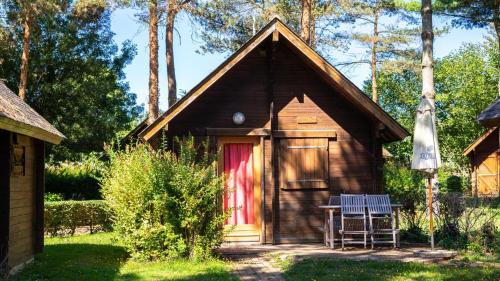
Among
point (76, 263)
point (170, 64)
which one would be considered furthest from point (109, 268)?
point (170, 64)

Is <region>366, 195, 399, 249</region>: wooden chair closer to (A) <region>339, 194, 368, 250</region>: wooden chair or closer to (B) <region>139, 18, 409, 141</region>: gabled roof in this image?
(A) <region>339, 194, 368, 250</region>: wooden chair

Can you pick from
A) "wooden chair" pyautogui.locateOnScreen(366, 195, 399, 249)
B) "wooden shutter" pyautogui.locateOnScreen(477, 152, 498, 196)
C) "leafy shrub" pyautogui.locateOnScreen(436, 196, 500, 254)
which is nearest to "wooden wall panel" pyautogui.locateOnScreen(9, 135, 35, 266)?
"wooden chair" pyautogui.locateOnScreen(366, 195, 399, 249)

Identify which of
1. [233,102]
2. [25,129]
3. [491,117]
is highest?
[233,102]

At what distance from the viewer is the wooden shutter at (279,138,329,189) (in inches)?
490

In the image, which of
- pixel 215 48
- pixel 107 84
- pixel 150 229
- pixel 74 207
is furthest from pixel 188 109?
pixel 215 48

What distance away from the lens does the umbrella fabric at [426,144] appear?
10531mm

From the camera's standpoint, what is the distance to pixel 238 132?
1236 centimetres

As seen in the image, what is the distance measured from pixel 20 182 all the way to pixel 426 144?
7092 millimetres

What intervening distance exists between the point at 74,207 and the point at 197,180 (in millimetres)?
7490

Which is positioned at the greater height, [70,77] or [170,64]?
[170,64]

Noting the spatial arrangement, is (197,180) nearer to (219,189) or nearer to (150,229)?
(219,189)

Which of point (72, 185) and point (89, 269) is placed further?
point (72, 185)

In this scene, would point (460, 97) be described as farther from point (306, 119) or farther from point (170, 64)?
point (306, 119)

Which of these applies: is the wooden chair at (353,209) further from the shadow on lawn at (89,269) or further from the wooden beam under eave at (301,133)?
the shadow on lawn at (89,269)
